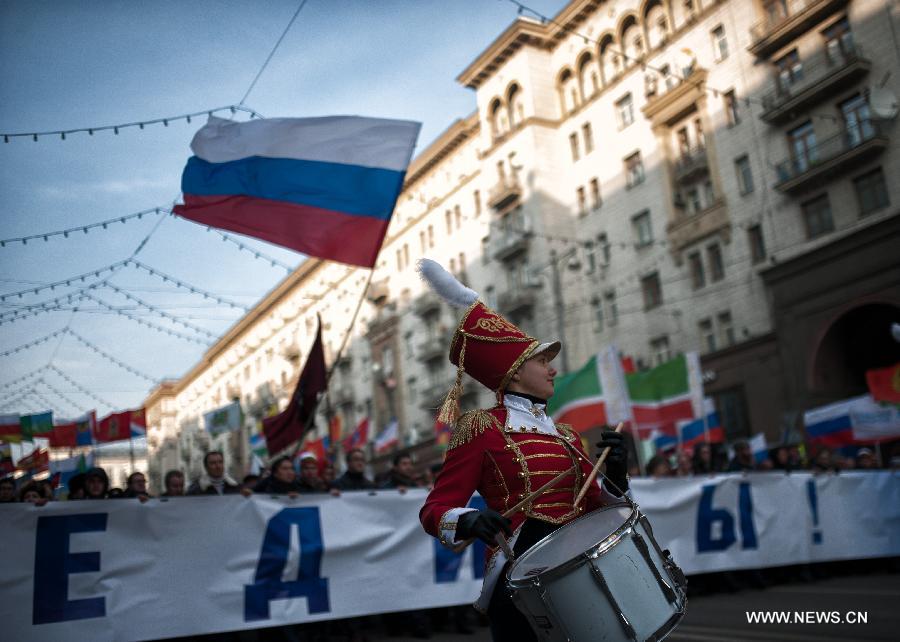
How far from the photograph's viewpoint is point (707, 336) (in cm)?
3100

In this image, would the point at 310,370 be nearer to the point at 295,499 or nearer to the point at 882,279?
the point at 295,499

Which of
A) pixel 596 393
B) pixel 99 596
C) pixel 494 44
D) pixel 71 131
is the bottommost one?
pixel 99 596

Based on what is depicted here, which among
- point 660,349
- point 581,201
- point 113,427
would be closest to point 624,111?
point 581,201

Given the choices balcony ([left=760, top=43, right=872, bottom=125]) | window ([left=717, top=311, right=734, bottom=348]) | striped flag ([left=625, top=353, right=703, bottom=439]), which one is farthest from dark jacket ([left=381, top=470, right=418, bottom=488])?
window ([left=717, top=311, right=734, bottom=348])

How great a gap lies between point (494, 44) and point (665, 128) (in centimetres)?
1119

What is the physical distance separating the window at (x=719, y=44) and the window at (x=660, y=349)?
32.7ft

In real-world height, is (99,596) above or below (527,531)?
below

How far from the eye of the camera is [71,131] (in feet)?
35.0

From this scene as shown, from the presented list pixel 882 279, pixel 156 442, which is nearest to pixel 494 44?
pixel 882 279

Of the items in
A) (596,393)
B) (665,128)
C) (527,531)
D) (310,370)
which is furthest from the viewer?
(665,128)

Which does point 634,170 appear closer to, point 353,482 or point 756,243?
point 756,243

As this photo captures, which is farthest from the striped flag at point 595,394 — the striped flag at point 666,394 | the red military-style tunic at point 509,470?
the red military-style tunic at point 509,470

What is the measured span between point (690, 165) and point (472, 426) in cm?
2981

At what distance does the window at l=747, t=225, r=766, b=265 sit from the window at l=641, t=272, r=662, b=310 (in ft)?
14.7
